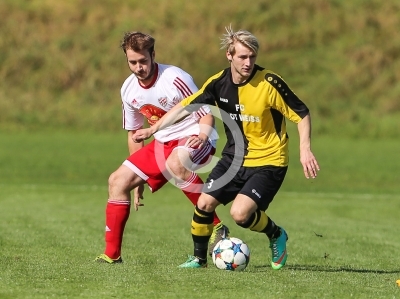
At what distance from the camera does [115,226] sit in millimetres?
9070

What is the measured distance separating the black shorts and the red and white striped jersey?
0.72 meters

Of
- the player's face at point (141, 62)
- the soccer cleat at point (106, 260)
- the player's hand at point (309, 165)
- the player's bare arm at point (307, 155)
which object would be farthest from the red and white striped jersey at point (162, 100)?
the player's hand at point (309, 165)

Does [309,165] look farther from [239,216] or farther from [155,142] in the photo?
[155,142]

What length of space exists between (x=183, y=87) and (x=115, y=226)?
4.89 ft

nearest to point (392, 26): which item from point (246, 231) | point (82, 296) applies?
point (246, 231)

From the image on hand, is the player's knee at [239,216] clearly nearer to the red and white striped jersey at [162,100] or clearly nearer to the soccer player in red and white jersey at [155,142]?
the soccer player in red and white jersey at [155,142]

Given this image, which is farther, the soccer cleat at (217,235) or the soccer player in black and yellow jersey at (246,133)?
the soccer cleat at (217,235)

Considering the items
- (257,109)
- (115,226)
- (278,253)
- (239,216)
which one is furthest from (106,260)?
(257,109)

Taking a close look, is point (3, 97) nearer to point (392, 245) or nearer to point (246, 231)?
point (246, 231)

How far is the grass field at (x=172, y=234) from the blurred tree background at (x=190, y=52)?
217 inches

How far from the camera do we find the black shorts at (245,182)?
8430mm

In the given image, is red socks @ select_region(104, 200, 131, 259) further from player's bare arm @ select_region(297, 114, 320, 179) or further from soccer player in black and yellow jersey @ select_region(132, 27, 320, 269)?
player's bare arm @ select_region(297, 114, 320, 179)

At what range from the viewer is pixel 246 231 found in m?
13.1

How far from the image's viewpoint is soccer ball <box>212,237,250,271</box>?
848cm
